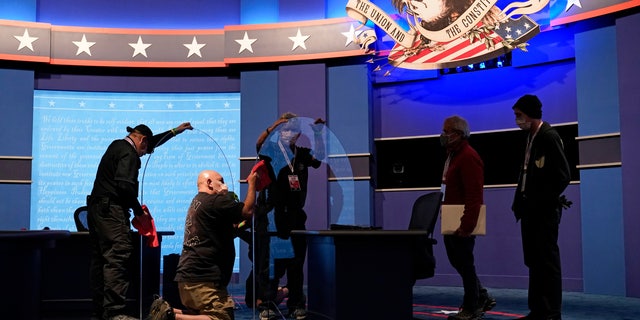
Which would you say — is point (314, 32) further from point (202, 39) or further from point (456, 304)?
point (456, 304)

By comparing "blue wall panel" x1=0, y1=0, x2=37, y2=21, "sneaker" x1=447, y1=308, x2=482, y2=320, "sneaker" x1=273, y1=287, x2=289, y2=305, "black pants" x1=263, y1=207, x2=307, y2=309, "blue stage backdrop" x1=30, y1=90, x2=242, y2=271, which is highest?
"blue wall panel" x1=0, y1=0, x2=37, y2=21

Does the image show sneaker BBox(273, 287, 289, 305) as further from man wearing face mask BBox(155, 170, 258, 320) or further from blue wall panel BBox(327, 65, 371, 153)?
blue wall panel BBox(327, 65, 371, 153)

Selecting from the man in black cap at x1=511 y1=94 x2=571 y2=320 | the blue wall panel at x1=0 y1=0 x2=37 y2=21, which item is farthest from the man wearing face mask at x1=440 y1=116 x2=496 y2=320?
the blue wall panel at x1=0 y1=0 x2=37 y2=21

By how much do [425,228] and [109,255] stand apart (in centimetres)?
207

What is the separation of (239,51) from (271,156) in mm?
3487

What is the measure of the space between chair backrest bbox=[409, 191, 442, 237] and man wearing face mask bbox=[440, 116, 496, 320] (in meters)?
0.16

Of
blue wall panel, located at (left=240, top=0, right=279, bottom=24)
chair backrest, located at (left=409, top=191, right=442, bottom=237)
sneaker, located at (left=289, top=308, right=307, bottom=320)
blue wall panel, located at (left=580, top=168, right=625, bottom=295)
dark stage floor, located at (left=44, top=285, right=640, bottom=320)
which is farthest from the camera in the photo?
blue wall panel, located at (left=240, top=0, right=279, bottom=24)

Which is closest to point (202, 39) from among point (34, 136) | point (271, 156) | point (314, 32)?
point (314, 32)

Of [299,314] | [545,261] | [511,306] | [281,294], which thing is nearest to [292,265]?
[281,294]

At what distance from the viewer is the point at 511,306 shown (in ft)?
17.6

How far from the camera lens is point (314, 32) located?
7.56 m

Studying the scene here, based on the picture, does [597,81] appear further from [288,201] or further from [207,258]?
[207,258]

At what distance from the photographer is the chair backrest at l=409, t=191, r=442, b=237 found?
14.4ft

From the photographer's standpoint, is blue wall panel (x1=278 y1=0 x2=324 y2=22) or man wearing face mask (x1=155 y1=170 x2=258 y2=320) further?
blue wall panel (x1=278 y1=0 x2=324 y2=22)
